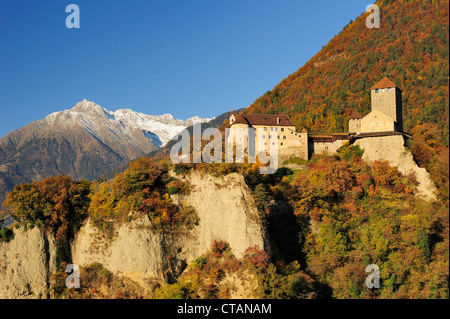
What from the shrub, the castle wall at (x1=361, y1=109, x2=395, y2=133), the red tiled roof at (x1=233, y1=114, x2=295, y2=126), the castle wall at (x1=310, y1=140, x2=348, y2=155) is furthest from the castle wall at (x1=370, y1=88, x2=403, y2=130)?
the shrub

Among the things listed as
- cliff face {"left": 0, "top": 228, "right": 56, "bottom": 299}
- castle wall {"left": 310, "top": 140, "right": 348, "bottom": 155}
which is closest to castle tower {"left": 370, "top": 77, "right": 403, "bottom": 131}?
castle wall {"left": 310, "top": 140, "right": 348, "bottom": 155}

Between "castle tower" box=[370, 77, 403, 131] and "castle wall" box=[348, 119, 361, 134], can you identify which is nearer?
"castle tower" box=[370, 77, 403, 131]

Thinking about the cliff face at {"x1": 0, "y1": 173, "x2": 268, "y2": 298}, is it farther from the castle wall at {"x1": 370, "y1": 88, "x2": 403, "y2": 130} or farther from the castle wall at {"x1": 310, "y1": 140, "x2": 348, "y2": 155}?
the castle wall at {"x1": 370, "y1": 88, "x2": 403, "y2": 130}

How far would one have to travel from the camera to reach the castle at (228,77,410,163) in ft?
175

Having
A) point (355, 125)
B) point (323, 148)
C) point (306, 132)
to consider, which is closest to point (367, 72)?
point (355, 125)

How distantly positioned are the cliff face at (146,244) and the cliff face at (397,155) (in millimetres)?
15237

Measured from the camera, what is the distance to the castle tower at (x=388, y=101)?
53781 mm

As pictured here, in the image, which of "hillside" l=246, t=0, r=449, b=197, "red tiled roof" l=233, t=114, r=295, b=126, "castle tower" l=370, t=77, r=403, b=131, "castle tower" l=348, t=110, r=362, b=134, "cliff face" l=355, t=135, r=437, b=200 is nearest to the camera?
"cliff face" l=355, t=135, r=437, b=200

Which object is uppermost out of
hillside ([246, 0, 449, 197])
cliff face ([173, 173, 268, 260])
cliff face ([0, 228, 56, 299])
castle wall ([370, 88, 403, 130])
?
hillside ([246, 0, 449, 197])

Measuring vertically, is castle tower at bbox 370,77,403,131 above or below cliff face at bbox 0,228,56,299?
above

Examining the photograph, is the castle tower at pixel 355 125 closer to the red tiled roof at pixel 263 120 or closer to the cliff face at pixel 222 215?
the red tiled roof at pixel 263 120

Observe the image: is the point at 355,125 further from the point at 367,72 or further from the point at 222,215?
the point at 367,72

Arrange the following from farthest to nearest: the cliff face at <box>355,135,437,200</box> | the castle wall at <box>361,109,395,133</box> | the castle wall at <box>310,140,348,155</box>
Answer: the castle wall at <box>310,140,348,155</box>, the castle wall at <box>361,109,395,133</box>, the cliff face at <box>355,135,437,200</box>
